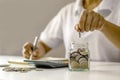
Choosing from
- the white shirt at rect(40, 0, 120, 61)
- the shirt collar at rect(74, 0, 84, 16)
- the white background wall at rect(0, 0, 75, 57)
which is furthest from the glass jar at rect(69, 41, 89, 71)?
the white background wall at rect(0, 0, 75, 57)

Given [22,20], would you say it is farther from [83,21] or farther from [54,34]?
[83,21]

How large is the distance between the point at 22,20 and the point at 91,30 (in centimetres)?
95

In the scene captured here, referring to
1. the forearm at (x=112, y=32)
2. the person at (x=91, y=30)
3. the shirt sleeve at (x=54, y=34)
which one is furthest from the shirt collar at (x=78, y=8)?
the forearm at (x=112, y=32)

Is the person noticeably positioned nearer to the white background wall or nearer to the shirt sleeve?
the shirt sleeve

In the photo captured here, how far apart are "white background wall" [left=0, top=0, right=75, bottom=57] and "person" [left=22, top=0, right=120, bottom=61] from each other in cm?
25

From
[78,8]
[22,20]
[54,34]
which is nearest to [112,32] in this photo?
[78,8]

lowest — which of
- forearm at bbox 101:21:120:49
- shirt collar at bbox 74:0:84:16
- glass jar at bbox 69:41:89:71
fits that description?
glass jar at bbox 69:41:89:71

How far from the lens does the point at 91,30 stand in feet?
3.10

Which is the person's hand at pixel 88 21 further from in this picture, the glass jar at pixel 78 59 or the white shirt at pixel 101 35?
the white shirt at pixel 101 35

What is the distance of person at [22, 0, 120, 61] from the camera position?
3.04ft

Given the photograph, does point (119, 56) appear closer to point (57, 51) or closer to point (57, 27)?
point (57, 27)

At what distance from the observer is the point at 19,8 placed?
6.00ft

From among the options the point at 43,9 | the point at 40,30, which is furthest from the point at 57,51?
the point at 43,9

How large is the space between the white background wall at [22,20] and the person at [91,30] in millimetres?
247
